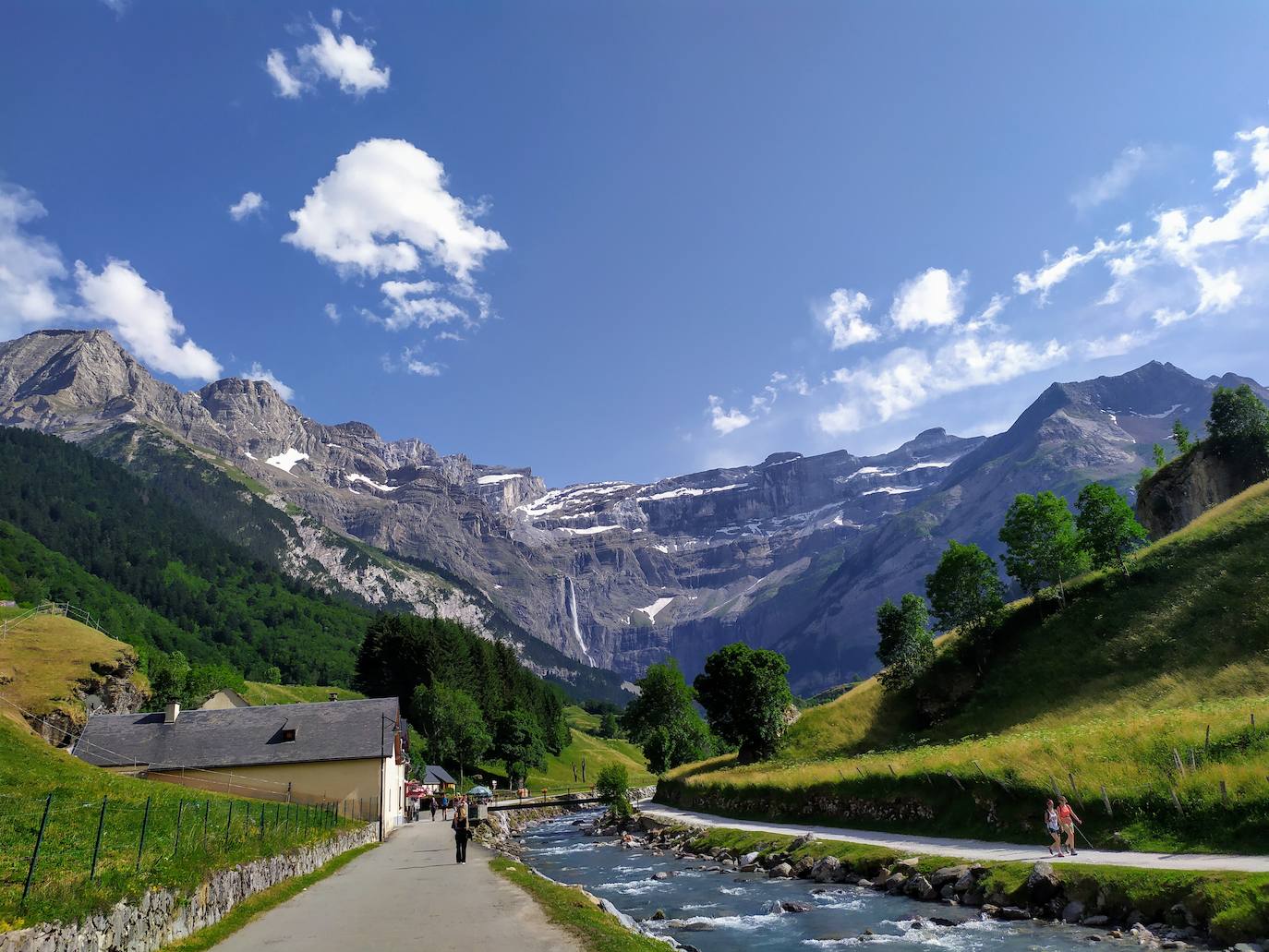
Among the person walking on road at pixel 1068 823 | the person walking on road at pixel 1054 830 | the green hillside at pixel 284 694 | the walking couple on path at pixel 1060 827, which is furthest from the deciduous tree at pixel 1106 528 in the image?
the green hillside at pixel 284 694

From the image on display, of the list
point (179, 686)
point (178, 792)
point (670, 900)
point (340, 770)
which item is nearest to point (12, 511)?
point (179, 686)

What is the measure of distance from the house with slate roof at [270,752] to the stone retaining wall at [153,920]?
3198cm

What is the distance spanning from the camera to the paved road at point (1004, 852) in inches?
762

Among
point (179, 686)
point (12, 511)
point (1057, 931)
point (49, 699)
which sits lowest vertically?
point (1057, 931)

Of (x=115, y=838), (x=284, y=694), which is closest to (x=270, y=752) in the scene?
(x=115, y=838)

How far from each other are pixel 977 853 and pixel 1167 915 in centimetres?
972

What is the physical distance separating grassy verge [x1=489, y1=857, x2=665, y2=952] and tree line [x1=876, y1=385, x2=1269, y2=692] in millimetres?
51765

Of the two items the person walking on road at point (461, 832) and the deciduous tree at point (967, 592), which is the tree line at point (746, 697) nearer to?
the deciduous tree at point (967, 592)

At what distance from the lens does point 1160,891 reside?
1856 cm

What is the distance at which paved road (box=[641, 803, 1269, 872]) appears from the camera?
63.5 ft

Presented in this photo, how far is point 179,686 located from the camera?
105 metres

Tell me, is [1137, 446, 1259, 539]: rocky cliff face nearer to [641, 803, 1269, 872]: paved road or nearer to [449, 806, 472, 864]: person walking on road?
[641, 803, 1269, 872]: paved road

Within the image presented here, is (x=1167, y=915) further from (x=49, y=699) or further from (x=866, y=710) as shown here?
(x=49, y=699)

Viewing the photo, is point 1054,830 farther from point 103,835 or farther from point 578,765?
point 578,765
